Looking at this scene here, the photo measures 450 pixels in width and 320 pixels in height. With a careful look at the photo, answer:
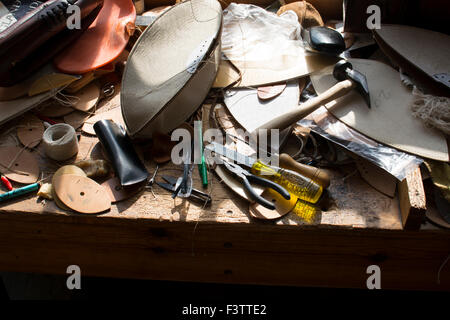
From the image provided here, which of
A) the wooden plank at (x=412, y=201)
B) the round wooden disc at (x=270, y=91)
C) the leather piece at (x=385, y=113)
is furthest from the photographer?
the round wooden disc at (x=270, y=91)

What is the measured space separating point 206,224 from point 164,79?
31 centimetres

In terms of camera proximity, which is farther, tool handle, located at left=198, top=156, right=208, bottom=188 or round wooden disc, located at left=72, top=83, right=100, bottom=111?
round wooden disc, located at left=72, top=83, right=100, bottom=111

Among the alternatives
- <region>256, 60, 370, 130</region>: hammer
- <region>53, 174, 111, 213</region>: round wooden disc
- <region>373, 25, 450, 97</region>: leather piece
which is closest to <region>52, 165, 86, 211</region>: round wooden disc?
<region>53, 174, 111, 213</region>: round wooden disc

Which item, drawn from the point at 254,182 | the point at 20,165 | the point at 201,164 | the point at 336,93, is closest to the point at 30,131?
the point at 20,165

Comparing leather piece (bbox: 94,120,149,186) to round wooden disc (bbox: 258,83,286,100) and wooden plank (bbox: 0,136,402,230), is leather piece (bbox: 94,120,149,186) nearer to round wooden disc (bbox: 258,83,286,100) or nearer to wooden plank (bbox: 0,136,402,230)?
wooden plank (bbox: 0,136,402,230)

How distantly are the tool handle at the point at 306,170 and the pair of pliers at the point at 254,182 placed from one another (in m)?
0.06

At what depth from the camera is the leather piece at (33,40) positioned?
0.92 metres

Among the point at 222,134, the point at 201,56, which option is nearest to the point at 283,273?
the point at 222,134

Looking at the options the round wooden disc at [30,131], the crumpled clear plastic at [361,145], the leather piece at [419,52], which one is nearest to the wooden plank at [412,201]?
the crumpled clear plastic at [361,145]

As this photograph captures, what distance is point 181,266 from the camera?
0.94 metres

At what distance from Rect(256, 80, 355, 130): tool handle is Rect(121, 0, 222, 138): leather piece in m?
0.16

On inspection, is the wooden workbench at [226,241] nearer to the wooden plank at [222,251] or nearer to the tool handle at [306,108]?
the wooden plank at [222,251]

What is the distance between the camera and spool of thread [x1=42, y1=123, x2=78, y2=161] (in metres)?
0.88

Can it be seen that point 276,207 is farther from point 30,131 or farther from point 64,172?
point 30,131
